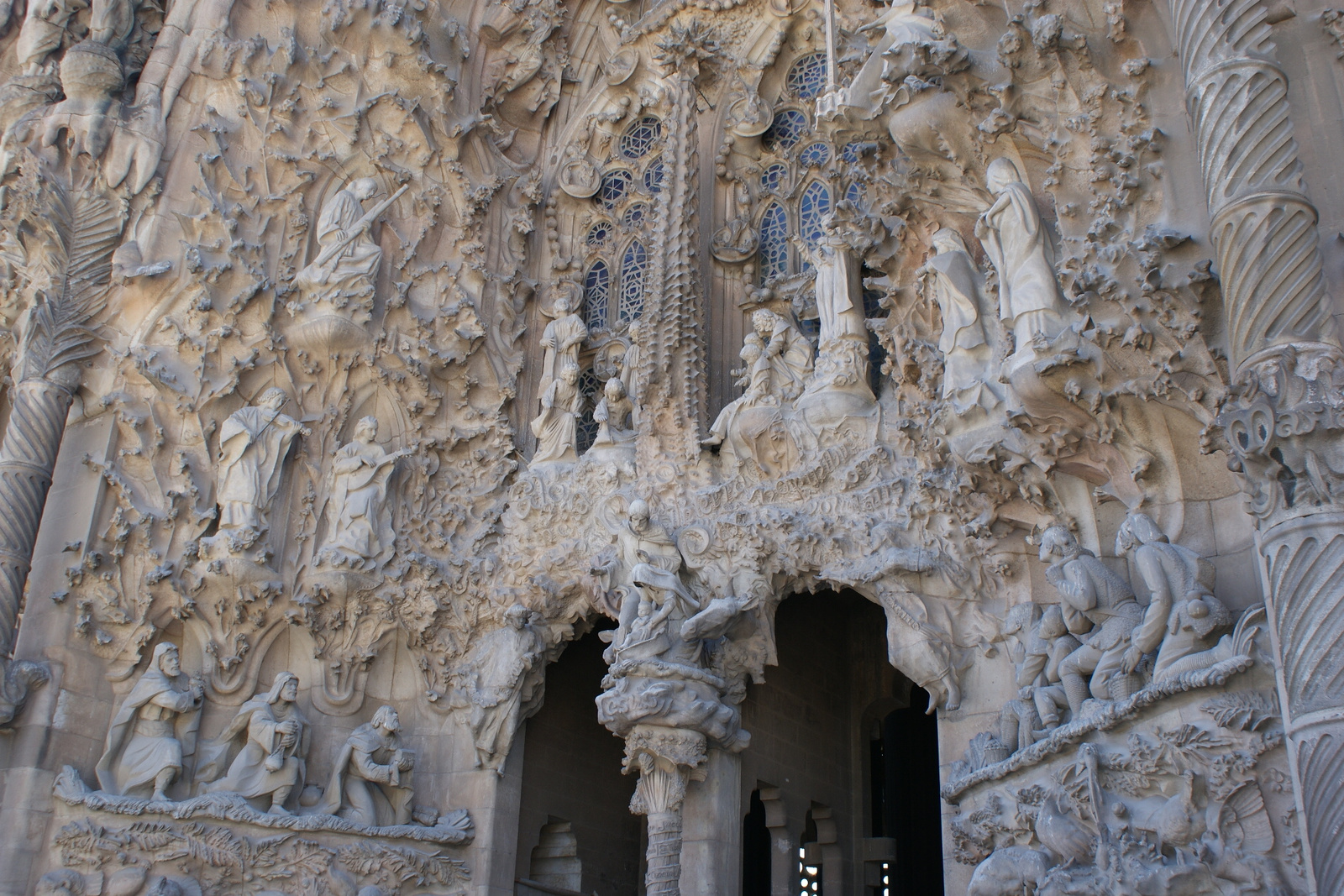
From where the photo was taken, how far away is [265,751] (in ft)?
33.7

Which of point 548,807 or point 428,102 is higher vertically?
point 428,102

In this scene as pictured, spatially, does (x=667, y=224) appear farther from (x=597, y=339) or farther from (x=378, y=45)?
(x=378, y=45)

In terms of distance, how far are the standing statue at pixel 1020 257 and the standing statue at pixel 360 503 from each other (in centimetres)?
573

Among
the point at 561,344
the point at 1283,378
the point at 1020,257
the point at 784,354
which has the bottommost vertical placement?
the point at 1283,378

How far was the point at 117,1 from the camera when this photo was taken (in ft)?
41.1

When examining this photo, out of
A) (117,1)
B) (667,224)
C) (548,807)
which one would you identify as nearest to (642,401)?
(667,224)

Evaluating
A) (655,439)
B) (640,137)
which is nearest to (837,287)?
(655,439)

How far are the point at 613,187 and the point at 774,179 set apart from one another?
1.84 meters

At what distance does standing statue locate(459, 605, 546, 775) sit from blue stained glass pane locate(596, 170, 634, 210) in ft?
14.5

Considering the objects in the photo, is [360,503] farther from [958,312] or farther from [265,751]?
[958,312]

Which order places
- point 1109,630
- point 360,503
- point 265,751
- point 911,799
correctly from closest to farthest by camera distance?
point 1109,630, point 265,751, point 360,503, point 911,799

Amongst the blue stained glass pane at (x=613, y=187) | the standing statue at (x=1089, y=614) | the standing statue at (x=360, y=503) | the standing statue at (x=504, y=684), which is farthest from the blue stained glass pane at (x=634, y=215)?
the standing statue at (x=1089, y=614)

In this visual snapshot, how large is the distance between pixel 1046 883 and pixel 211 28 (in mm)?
10465

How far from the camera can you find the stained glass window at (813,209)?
11359 millimetres
